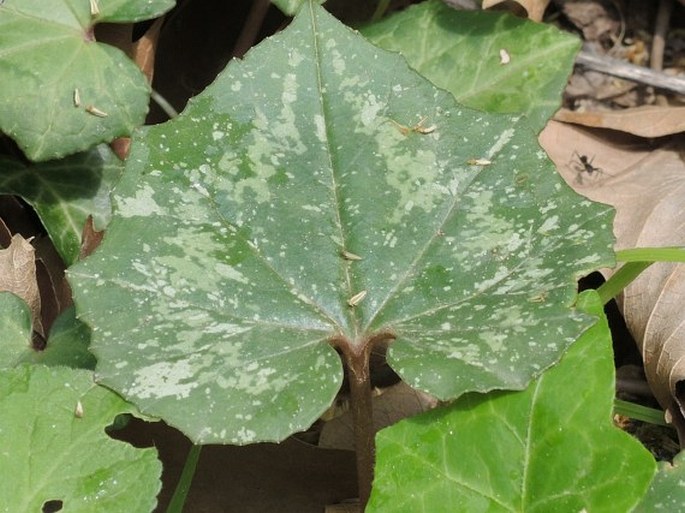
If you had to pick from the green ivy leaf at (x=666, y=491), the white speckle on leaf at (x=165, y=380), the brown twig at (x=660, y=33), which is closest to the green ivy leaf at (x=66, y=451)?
the white speckle on leaf at (x=165, y=380)

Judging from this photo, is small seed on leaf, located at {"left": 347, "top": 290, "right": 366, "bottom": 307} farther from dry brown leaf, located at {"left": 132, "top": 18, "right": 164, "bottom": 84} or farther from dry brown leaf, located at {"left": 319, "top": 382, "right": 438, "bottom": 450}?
dry brown leaf, located at {"left": 132, "top": 18, "right": 164, "bottom": 84}

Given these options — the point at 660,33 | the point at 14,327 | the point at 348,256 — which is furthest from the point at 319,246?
the point at 660,33

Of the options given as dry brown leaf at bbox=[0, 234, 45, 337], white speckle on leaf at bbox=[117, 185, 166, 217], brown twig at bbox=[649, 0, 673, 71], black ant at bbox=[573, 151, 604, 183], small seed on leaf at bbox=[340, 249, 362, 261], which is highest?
brown twig at bbox=[649, 0, 673, 71]

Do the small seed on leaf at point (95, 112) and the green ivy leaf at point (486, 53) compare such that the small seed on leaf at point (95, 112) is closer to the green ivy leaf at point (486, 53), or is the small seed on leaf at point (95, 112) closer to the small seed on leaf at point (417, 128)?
the small seed on leaf at point (417, 128)

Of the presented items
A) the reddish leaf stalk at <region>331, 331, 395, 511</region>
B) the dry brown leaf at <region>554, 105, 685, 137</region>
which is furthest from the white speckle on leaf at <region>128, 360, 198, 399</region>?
the dry brown leaf at <region>554, 105, 685, 137</region>

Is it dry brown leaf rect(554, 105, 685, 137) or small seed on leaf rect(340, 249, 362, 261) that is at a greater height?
small seed on leaf rect(340, 249, 362, 261)

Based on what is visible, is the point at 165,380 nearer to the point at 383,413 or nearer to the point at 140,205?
the point at 140,205
